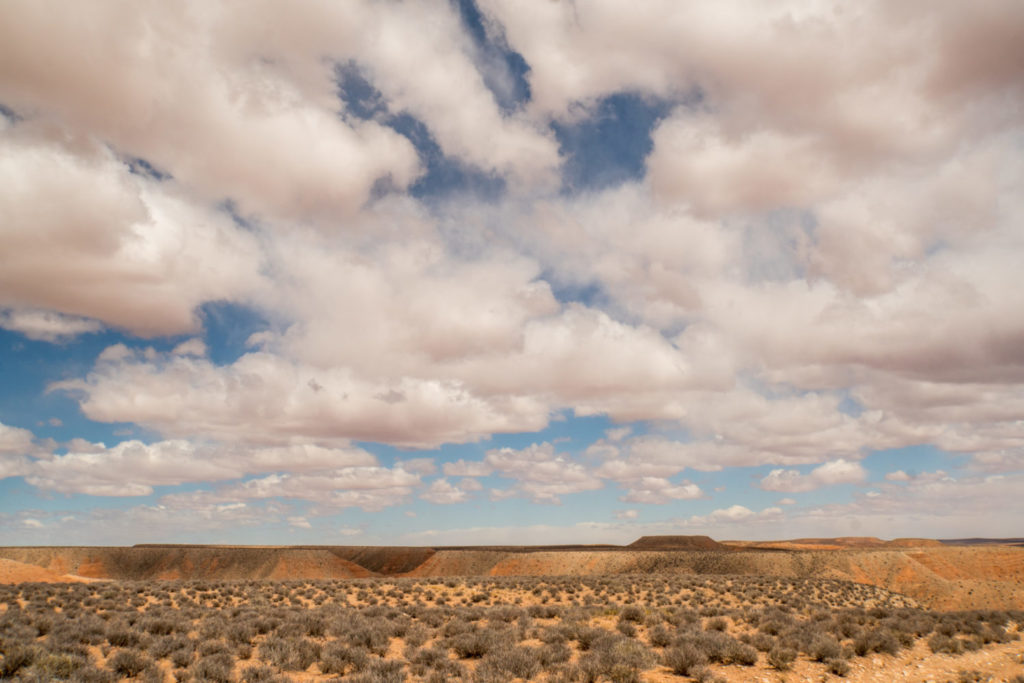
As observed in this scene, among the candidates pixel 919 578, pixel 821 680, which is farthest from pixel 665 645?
pixel 919 578

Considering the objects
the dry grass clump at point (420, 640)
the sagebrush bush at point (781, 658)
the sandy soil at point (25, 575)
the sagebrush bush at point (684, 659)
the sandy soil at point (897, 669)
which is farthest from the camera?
the sandy soil at point (25, 575)

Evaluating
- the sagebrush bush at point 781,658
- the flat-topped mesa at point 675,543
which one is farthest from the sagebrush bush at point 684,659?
the flat-topped mesa at point 675,543

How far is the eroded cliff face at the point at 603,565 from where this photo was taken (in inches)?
2509

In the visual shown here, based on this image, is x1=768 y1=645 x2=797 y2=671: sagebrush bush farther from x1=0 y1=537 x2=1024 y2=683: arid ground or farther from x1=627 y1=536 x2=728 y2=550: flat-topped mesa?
x1=627 y1=536 x2=728 y2=550: flat-topped mesa

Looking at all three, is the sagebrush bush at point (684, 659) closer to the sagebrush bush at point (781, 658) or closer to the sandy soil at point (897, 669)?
the sandy soil at point (897, 669)

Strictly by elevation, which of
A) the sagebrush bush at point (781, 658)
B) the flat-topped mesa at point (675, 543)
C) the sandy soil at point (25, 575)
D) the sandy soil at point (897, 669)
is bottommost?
the flat-topped mesa at point (675, 543)

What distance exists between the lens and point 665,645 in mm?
17266

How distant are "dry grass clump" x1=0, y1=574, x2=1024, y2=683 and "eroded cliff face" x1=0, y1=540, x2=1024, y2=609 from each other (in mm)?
37248

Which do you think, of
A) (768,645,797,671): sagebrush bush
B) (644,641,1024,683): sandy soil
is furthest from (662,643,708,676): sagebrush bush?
(768,645,797,671): sagebrush bush

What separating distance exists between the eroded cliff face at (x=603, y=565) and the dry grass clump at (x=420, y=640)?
37.2 m

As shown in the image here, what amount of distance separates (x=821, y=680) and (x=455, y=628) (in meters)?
11.0

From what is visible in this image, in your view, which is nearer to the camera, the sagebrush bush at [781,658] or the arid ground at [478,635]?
the arid ground at [478,635]

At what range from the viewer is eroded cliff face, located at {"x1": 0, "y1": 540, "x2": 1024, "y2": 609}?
63.7 m

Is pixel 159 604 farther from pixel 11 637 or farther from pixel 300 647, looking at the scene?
pixel 300 647
